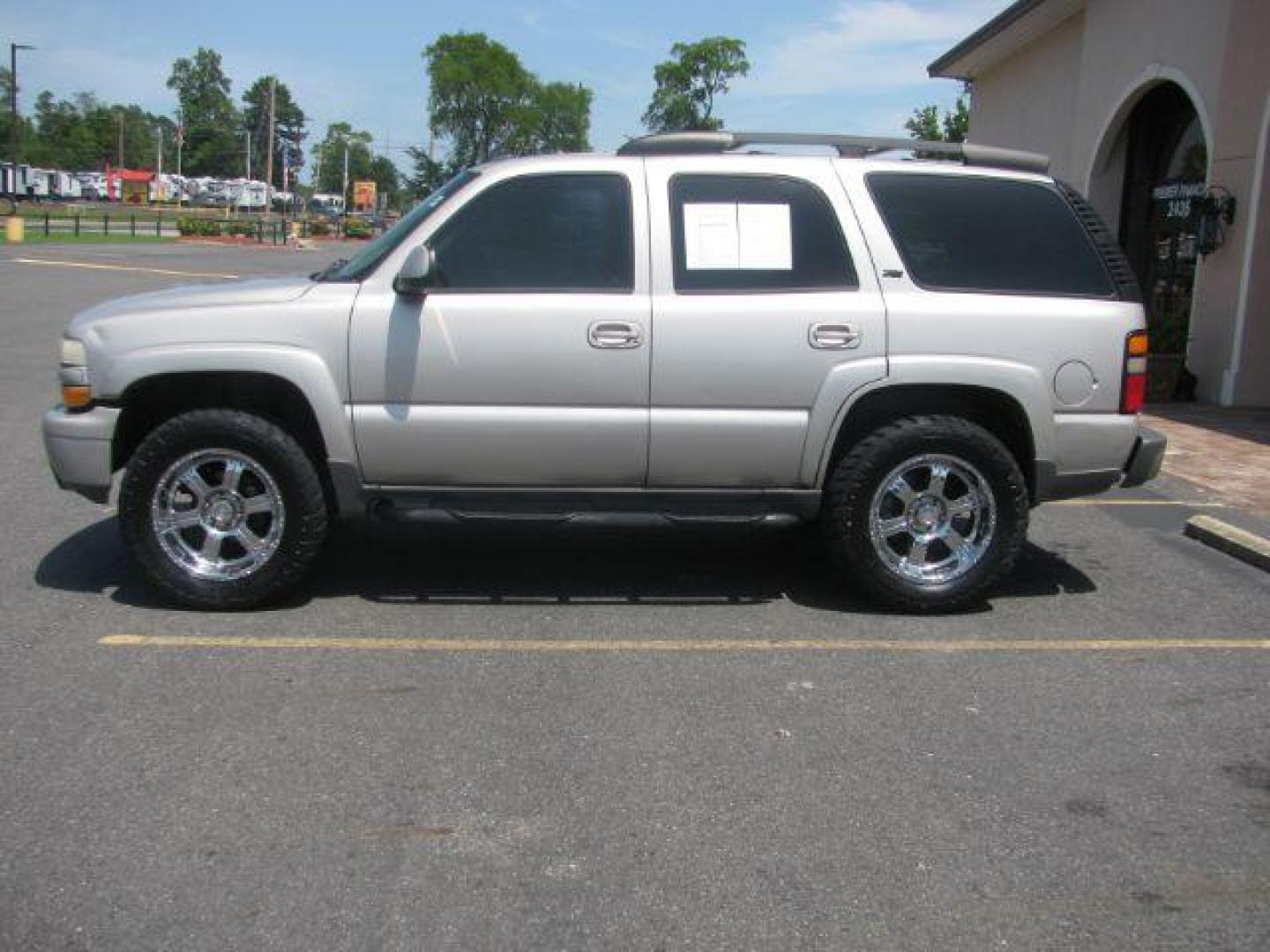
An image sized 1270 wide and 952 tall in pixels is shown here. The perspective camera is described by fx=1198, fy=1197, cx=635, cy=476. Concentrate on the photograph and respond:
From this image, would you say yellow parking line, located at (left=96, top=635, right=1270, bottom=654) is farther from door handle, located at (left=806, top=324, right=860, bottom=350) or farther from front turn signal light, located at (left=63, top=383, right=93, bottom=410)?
door handle, located at (left=806, top=324, right=860, bottom=350)

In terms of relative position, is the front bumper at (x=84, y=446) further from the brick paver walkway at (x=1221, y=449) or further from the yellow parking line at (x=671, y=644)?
the brick paver walkway at (x=1221, y=449)

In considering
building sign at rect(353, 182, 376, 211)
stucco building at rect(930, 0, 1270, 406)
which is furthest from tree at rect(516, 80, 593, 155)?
stucco building at rect(930, 0, 1270, 406)

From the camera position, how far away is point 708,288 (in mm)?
5391

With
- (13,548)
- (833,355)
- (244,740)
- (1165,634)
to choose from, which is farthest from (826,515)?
(13,548)

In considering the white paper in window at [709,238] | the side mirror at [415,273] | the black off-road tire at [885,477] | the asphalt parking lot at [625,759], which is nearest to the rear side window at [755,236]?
the white paper in window at [709,238]

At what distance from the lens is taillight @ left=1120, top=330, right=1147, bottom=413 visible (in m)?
5.55

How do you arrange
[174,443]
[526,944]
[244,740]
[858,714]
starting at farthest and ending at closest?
[174,443], [858,714], [244,740], [526,944]

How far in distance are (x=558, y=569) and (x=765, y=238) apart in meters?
2.02

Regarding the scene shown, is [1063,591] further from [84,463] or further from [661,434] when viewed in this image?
[84,463]

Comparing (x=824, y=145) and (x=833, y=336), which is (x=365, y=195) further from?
(x=833, y=336)

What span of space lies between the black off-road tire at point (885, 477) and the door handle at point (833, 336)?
45cm

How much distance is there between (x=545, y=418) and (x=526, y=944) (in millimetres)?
2720

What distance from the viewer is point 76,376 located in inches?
211

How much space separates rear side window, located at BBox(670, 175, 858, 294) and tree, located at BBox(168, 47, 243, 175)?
156050 mm
